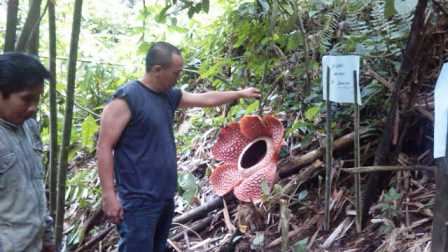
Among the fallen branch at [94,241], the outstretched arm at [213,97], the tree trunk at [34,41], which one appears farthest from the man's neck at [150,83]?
the fallen branch at [94,241]

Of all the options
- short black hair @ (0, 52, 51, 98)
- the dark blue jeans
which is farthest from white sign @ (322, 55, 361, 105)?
short black hair @ (0, 52, 51, 98)

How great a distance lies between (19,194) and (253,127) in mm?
1895

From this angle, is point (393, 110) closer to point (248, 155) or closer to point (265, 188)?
point (265, 188)

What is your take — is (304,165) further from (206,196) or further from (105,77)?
(105,77)

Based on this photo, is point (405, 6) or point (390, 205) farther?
point (390, 205)

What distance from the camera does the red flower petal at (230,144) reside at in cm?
386

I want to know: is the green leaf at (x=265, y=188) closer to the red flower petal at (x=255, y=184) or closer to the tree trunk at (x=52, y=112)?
the red flower petal at (x=255, y=184)

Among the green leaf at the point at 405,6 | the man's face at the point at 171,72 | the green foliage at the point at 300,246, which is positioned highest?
the green leaf at the point at 405,6

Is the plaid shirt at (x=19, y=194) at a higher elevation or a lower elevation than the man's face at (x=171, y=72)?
lower

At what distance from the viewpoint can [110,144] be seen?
312 centimetres

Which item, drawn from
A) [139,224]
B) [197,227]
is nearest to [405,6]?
[139,224]

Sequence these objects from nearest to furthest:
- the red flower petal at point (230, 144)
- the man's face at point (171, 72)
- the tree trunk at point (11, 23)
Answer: the tree trunk at point (11, 23)
the man's face at point (171, 72)
the red flower petal at point (230, 144)

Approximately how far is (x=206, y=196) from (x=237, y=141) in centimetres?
81

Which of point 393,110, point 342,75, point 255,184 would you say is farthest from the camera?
point 255,184
